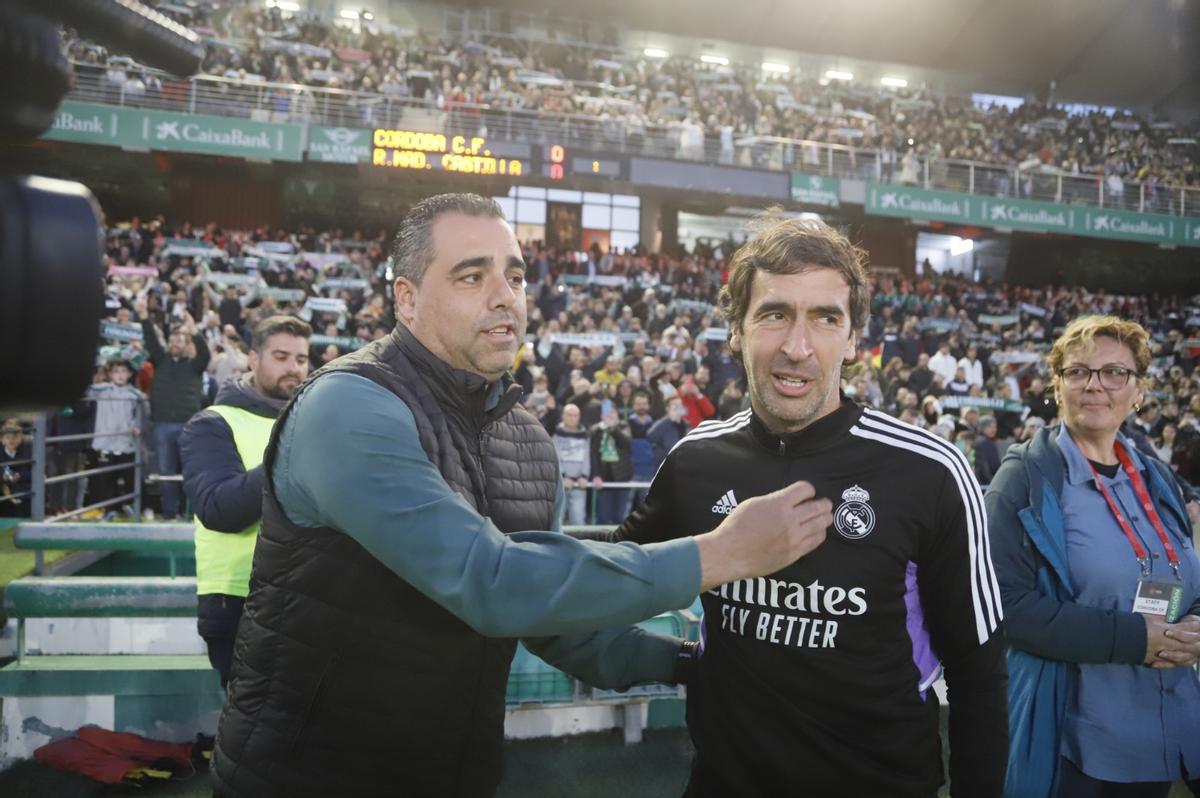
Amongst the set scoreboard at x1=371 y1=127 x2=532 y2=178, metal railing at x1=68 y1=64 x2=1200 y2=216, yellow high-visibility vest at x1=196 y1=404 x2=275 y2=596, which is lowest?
yellow high-visibility vest at x1=196 y1=404 x2=275 y2=596

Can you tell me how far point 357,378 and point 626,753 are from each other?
296 cm

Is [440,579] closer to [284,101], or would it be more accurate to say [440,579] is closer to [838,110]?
[284,101]

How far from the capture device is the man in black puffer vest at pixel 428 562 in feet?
3.93

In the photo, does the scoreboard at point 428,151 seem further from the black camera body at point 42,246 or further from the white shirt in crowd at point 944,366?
the black camera body at point 42,246

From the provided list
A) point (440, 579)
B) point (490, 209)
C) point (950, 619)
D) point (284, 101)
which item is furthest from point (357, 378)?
point (284, 101)

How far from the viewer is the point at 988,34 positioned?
3169 centimetres

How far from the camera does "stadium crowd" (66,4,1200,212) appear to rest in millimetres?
19469

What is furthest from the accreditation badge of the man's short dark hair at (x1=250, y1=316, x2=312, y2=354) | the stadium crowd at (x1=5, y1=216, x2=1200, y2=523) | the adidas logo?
the man's short dark hair at (x1=250, y1=316, x2=312, y2=354)

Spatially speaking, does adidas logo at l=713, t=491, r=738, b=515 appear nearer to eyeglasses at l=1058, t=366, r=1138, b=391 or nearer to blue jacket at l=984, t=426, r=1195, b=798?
blue jacket at l=984, t=426, r=1195, b=798

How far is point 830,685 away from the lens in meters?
1.57

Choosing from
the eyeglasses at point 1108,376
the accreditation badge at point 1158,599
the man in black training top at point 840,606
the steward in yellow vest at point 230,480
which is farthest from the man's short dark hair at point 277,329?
the accreditation badge at point 1158,599

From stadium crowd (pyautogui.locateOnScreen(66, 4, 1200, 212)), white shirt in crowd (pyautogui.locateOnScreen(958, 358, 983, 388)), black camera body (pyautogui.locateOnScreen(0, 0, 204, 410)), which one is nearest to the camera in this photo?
black camera body (pyautogui.locateOnScreen(0, 0, 204, 410))

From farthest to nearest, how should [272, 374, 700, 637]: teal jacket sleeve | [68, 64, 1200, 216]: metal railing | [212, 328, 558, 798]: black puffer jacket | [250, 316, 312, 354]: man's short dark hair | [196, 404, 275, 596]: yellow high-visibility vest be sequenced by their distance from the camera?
[68, 64, 1200, 216]: metal railing < [250, 316, 312, 354]: man's short dark hair < [196, 404, 275, 596]: yellow high-visibility vest < [212, 328, 558, 798]: black puffer jacket < [272, 374, 700, 637]: teal jacket sleeve

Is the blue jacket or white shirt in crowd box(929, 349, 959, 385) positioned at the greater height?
white shirt in crowd box(929, 349, 959, 385)
